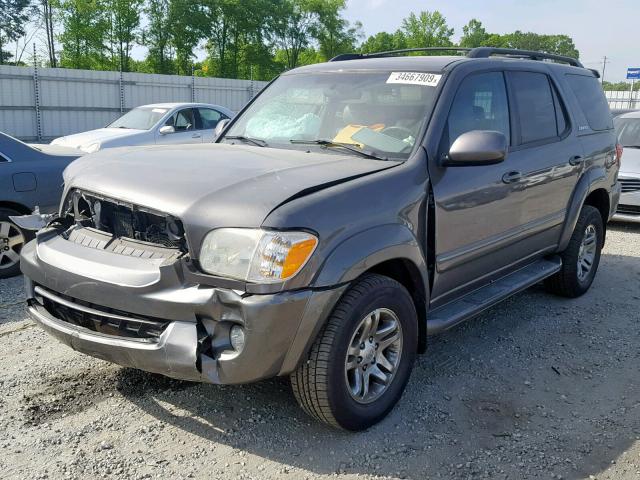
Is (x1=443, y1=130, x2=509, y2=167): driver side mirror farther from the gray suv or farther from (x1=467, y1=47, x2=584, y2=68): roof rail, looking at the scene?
(x1=467, y1=47, x2=584, y2=68): roof rail

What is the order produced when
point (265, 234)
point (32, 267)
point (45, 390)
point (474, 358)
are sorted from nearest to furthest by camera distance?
point (265, 234), point (32, 267), point (45, 390), point (474, 358)

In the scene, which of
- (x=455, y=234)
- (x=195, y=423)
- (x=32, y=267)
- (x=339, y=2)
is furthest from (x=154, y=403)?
(x=339, y=2)

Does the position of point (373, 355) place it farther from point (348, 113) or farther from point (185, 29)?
point (185, 29)

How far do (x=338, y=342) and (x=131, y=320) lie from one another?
96 cm

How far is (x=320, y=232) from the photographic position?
9.12 ft

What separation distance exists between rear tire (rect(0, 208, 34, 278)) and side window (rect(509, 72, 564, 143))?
440cm

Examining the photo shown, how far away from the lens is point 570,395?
3.74 metres

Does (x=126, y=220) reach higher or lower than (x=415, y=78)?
lower

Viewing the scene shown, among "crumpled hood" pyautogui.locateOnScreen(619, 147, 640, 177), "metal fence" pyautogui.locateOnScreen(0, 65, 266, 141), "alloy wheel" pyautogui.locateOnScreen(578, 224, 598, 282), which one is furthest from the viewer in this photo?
"metal fence" pyautogui.locateOnScreen(0, 65, 266, 141)

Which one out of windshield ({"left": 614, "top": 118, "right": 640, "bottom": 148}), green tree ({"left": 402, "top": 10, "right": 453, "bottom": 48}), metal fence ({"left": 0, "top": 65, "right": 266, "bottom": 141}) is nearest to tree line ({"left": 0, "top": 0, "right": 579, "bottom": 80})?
green tree ({"left": 402, "top": 10, "right": 453, "bottom": 48})

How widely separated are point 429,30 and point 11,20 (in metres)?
37.2

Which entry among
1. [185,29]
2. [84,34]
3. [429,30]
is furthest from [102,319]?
[429,30]

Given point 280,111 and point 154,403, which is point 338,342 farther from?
point 280,111

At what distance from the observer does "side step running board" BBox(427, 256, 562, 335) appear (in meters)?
3.61
